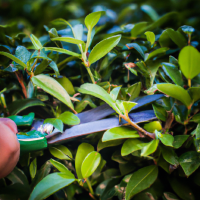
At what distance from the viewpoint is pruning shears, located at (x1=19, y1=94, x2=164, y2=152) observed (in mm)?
312

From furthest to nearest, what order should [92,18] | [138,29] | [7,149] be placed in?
1. [138,29]
2. [92,18]
3. [7,149]

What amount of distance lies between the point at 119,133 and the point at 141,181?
13 cm

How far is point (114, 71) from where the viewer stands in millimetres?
492

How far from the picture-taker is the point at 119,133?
31 cm

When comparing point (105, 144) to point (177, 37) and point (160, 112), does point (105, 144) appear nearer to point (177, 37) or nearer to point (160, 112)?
point (160, 112)

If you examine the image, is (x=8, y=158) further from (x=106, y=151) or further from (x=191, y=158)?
(x=191, y=158)

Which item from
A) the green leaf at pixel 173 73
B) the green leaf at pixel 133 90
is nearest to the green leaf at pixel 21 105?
the green leaf at pixel 133 90

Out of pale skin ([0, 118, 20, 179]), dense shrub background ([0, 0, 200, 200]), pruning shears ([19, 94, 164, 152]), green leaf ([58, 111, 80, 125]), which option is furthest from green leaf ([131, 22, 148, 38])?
pale skin ([0, 118, 20, 179])

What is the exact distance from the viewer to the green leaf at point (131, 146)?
311mm

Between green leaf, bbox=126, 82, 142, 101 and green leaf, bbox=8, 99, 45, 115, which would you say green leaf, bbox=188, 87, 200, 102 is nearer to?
green leaf, bbox=126, 82, 142, 101

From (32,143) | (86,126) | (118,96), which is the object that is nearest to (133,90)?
(118,96)

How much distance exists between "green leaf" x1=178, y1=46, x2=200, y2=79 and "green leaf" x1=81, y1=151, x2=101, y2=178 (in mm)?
264

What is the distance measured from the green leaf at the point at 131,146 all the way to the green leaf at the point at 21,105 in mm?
232

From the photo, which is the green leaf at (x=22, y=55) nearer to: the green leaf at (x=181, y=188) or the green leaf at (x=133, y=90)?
the green leaf at (x=133, y=90)
